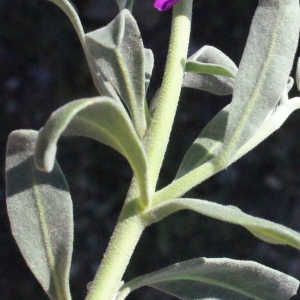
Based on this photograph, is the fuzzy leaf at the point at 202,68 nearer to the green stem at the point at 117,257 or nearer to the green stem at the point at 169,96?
the green stem at the point at 169,96

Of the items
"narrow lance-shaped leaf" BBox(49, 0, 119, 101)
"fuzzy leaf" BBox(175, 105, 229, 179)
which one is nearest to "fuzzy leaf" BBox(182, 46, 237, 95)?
"fuzzy leaf" BBox(175, 105, 229, 179)

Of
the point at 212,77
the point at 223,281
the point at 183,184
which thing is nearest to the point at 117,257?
the point at 183,184

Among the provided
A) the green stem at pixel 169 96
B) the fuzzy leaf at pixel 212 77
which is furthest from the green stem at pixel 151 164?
the fuzzy leaf at pixel 212 77

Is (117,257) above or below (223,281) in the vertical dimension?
above

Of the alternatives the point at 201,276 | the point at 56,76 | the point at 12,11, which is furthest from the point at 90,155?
the point at 201,276

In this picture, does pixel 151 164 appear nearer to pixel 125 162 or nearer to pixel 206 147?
pixel 206 147

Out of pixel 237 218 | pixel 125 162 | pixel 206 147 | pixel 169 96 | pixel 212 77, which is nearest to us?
pixel 237 218

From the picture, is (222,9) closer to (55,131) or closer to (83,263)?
(83,263)
